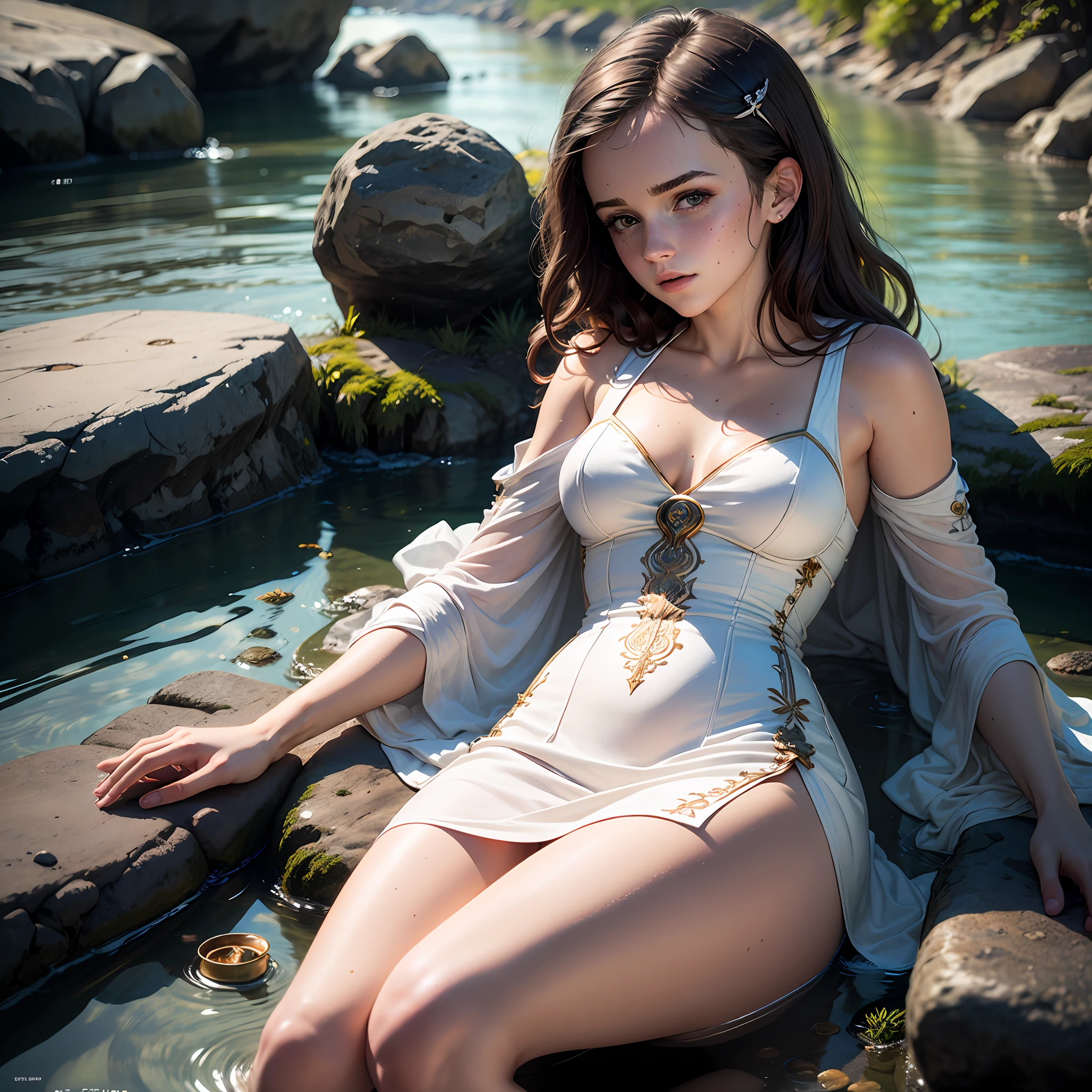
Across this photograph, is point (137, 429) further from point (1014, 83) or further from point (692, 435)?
point (1014, 83)

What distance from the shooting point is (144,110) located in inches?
568

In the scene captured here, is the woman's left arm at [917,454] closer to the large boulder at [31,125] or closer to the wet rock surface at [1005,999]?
the wet rock surface at [1005,999]

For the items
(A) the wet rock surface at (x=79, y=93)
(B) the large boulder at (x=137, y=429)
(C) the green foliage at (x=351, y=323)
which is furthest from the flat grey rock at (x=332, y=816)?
(A) the wet rock surface at (x=79, y=93)

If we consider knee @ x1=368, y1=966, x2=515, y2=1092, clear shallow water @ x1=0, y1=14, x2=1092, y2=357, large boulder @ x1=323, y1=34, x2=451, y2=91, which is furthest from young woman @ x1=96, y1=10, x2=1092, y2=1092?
large boulder @ x1=323, y1=34, x2=451, y2=91

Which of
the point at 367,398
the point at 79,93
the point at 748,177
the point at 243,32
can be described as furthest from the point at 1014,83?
the point at 748,177

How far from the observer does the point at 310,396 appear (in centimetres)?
575

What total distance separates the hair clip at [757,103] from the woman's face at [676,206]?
10 cm

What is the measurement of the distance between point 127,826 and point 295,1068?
3.33ft

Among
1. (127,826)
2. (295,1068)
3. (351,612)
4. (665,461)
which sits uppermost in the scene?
(665,461)

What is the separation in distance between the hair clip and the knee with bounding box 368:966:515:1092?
6.31ft

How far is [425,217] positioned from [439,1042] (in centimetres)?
501

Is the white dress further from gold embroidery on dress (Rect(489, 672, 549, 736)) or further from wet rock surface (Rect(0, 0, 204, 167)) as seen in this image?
wet rock surface (Rect(0, 0, 204, 167))

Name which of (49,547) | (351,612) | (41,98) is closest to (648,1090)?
(351,612)

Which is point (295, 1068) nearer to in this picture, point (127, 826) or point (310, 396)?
point (127, 826)
